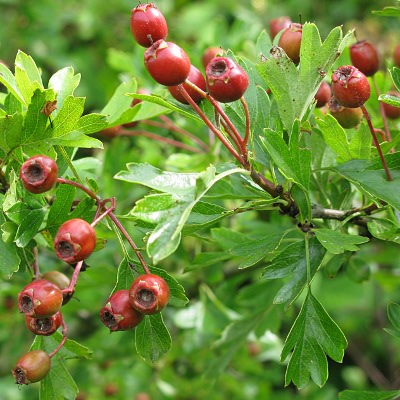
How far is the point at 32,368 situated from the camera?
118cm

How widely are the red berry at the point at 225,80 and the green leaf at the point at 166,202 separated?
12 cm

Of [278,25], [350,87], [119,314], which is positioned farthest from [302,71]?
[119,314]

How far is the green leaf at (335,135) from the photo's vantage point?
1.23 metres

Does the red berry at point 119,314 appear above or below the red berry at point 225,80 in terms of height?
below

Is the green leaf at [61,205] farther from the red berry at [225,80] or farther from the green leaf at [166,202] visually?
the red berry at [225,80]

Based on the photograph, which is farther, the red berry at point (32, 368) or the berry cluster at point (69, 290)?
the red berry at point (32, 368)

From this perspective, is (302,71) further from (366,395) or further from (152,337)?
(366,395)

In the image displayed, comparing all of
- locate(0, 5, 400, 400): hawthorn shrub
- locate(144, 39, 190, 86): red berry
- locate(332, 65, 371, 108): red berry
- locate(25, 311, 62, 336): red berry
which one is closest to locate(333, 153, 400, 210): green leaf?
locate(0, 5, 400, 400): hawthorn shrub

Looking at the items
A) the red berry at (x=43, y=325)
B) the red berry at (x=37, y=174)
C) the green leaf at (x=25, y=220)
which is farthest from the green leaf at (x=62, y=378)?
the red berry at (x=37, y=174)

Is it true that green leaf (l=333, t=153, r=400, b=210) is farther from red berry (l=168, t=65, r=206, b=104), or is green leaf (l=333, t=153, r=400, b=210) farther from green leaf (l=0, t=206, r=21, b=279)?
green leaf (l=0, t=206, r=21, b=279)

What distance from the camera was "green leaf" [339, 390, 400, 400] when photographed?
135cm

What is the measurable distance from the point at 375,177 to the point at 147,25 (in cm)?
47

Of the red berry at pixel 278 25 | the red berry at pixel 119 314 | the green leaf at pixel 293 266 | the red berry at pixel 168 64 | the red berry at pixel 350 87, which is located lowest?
the green leaf at pixel 293 266

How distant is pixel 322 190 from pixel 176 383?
127 centimetres
